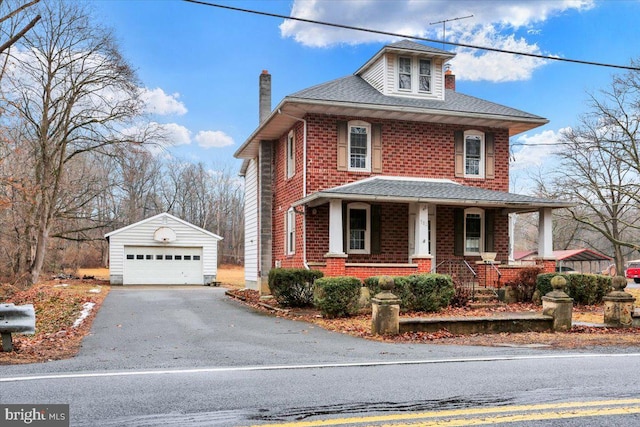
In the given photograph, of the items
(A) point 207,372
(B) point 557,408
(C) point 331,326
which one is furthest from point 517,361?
(C) point 331,326

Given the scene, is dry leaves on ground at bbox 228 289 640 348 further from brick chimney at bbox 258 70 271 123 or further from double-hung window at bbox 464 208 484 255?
brick chimney at bbox 258 70 271 123

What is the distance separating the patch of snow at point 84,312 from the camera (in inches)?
531

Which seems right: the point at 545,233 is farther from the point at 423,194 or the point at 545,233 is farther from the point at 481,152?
the point at 423,194

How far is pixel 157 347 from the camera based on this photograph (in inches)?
394

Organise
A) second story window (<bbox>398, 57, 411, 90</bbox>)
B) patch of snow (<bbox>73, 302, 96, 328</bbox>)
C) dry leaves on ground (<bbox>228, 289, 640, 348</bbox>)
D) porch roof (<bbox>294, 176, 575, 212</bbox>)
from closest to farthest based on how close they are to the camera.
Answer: dry leaves on ground (<bbox>228, 289, 640, 348</bbox>)
patch of snow (<bbox>73, 302, 96, 328</bbox>)
porch roof (<bbox>294, 176, 575, 212</bbox>)
second story window (<bbox>398, 57, 411, 90</bbox>)

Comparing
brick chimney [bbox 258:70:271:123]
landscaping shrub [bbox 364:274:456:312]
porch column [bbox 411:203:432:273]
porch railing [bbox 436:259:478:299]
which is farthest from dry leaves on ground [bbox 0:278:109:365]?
porch railing [bbox 436:259:478:299]

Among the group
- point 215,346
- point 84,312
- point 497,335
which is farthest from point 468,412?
point 84,312

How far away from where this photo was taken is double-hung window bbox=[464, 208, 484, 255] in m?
20.0

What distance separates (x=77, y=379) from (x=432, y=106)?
50.1 feet

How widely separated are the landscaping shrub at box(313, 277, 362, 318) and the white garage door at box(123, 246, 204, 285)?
2160 cm

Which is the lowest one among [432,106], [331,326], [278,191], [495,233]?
[331,326]

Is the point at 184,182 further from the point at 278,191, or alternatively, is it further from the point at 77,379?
the point at 77,379

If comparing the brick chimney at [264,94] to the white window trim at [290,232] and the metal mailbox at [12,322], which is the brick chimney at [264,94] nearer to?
the white window trim at [290,232]

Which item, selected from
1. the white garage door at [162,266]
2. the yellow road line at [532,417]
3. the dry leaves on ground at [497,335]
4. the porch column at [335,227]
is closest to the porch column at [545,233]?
the dry leaves on ground at [497,335]
